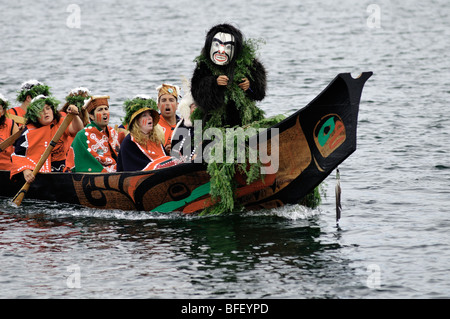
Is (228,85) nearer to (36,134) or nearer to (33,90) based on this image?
(36,134)

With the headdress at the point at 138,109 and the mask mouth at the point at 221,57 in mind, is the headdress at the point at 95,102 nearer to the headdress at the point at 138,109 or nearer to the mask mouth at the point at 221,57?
the headdress at the point at 138,109

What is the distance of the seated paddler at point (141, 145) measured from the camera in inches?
470

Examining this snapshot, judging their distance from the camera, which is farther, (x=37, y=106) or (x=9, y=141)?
(x=9, y=141)

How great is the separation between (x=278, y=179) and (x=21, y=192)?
→ 3.97m

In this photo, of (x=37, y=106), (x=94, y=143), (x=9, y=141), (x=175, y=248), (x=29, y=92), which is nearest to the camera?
(x=175, y=248)

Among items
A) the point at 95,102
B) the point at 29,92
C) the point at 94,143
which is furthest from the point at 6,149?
the point at 95,102

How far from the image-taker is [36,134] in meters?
13.0

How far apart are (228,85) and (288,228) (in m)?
1.97

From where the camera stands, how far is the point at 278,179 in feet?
36.7

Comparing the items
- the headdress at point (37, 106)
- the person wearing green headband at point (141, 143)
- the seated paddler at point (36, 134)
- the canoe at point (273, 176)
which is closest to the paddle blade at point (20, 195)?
the seated paddler at point (36, 134)

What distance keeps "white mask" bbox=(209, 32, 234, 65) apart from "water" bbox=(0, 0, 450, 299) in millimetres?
669

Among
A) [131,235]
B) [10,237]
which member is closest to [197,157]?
[131,235]

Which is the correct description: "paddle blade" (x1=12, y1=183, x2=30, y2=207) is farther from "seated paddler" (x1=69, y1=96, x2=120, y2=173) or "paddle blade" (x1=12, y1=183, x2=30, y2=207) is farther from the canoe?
"seated paddler" (x1=69, y1=96, x2=120, y2=173)

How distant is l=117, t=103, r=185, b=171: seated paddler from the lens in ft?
39.1
